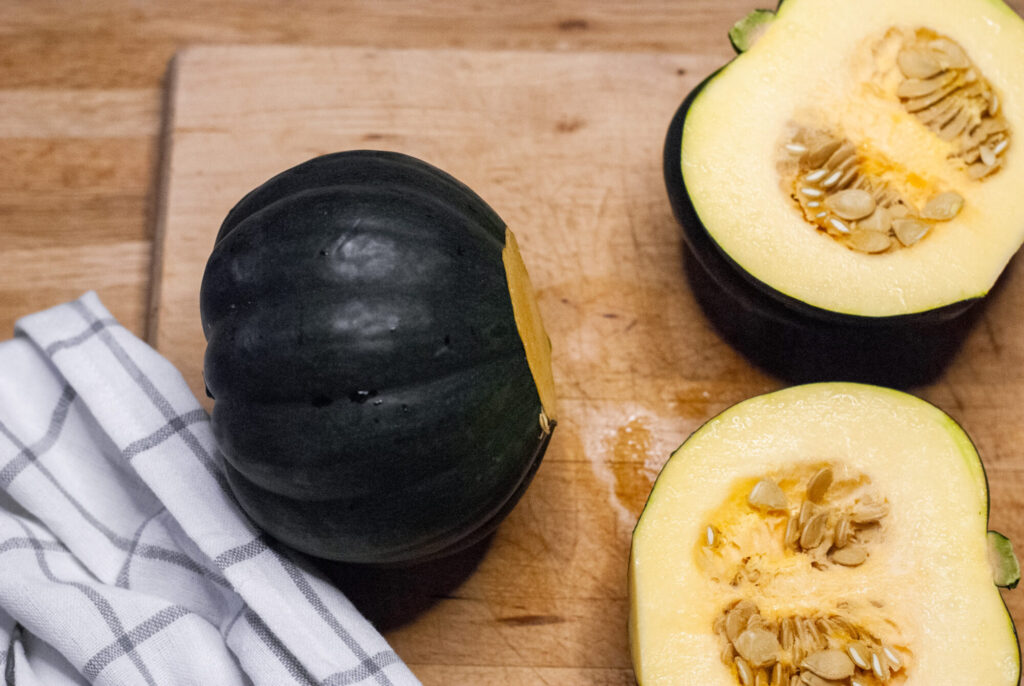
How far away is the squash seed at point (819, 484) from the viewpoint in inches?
49.9

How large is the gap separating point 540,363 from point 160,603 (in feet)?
2.29

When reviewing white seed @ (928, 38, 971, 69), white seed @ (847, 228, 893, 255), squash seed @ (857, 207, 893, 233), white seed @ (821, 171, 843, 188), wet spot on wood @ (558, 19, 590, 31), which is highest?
white seed @ (928, 38, 971, 69)

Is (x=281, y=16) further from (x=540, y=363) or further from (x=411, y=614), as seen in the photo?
(x=411, y=614)

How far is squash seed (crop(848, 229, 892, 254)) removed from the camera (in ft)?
4.58

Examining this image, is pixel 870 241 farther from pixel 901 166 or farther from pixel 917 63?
pixel 917 63

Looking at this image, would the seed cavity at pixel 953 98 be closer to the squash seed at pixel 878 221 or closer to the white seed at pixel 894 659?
the squash seed at pixel 878 221

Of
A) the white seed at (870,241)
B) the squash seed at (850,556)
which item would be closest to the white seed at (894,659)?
the squash seed at (850,556)

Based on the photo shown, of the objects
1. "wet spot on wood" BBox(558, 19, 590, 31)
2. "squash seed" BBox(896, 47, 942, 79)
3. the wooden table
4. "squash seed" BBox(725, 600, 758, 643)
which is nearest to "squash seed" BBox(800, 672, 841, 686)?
"squash seed" BBox(725, 600, 758, 643)

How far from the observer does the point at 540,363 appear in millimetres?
1316

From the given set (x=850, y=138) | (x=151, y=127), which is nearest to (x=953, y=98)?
(x=850, y=138)

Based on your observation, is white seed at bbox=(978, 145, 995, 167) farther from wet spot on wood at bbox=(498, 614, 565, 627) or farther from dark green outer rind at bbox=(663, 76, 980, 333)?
wet spot on wood at bbox=(498, 614, 565, 627)

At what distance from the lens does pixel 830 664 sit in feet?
3.95

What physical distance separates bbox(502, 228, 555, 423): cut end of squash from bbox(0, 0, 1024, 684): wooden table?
0.26 meters

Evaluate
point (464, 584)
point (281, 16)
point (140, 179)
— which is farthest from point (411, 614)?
point (281, 16)
